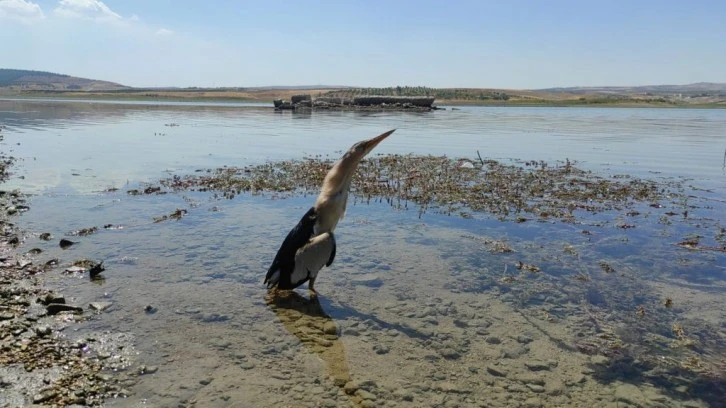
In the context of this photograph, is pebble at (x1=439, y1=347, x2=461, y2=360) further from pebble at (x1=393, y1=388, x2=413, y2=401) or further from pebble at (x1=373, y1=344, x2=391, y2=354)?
pebble at (x1=393, y1=388, x2=413, y2=401)

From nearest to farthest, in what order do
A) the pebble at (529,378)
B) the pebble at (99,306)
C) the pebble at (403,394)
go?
the pebble at (403,394), the pebble at (529,378), the pebble at (99,306)

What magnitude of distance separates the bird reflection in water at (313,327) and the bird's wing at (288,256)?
241 mm

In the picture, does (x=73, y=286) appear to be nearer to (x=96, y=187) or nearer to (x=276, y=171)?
(x=96, y=187)

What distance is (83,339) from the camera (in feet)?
20.3

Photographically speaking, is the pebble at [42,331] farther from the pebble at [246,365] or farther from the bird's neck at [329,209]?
the bird's neck at [329,209]

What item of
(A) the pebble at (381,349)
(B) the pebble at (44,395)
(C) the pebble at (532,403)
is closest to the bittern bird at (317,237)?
(A) the pebble at (381,349)

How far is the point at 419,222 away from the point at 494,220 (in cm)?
178

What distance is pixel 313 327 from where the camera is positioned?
275 inches

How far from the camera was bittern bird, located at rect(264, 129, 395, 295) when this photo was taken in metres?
7.86

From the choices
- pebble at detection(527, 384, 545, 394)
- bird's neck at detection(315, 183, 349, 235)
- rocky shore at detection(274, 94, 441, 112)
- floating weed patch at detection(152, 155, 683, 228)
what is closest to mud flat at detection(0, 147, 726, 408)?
pebble at detection(527, 384, 545, 394)

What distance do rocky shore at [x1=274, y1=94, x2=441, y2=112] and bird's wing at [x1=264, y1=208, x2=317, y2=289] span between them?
57.0m

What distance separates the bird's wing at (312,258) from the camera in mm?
7844

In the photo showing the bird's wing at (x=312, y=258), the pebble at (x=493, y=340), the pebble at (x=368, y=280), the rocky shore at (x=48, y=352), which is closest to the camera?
the rocky shore at (x=48, y=352)

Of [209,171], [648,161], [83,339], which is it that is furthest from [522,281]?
[648,161]
